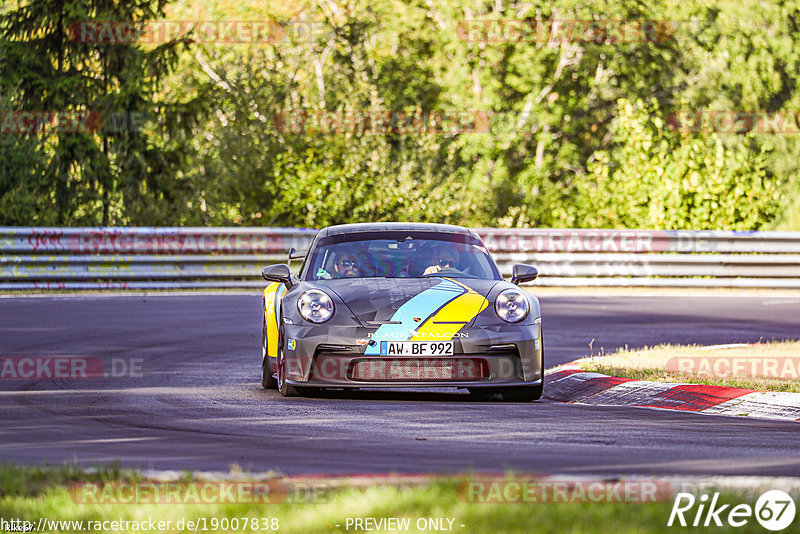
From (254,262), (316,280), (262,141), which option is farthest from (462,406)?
(262,141)

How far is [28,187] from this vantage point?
26.7 metres

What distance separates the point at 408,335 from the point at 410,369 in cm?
23

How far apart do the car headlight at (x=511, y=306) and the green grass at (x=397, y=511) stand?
4043mm

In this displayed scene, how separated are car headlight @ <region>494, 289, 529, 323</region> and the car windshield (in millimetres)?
779

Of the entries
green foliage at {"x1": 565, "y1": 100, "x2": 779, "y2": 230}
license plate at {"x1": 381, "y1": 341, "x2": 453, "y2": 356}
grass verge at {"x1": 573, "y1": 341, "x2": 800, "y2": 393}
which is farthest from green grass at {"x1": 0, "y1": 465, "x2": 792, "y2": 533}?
green foliage at {"x1": 565, "y1": 100, "x2": 779, "y2": 230}

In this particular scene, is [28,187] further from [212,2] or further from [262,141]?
[212,2]

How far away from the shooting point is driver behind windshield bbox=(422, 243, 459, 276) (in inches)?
420

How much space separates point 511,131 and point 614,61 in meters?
3.78

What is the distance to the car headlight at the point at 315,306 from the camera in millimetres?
9617

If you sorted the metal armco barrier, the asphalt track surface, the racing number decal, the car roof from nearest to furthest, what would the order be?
the asphalt track surface < the racing number decal < the car roof < the metal armco barrier

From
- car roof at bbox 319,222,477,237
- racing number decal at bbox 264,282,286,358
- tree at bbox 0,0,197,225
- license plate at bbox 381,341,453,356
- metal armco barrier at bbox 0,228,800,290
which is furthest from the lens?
tree at bbox 0,0,197,225

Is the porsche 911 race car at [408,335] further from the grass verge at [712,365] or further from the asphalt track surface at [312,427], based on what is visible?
the grass verge at [712,365]

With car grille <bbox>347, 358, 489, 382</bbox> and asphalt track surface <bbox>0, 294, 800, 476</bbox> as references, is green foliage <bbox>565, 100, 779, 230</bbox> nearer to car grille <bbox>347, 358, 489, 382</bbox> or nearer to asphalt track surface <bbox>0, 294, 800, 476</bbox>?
asphalt track surface <bbox>0, 294, 800, 476</bbox>

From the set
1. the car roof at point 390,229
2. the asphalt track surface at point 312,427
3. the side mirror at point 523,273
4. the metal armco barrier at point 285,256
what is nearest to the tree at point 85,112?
the metal armco barrier at point 285,256
